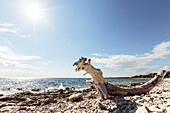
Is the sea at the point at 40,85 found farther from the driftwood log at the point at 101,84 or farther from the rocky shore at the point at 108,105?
the driftwood log at the point at 101,84

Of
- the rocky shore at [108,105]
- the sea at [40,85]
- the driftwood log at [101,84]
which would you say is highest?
the driftwood log at [101,84]

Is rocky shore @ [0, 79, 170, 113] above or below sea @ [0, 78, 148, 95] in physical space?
above

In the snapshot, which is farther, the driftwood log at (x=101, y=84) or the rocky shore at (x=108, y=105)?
the driftwood log at (x=101, y=84)

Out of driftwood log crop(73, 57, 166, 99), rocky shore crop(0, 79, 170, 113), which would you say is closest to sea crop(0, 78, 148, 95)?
rocky shore crop(0, 79, 170, 113)

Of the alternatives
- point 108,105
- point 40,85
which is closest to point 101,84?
point 108,105

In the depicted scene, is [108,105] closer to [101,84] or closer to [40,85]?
[101,84]

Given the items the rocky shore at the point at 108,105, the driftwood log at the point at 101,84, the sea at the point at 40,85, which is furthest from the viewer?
the sea at the point at 40,85

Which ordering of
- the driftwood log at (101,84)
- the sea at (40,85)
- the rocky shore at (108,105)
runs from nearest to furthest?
1. the rocky shore at (108,105)
2. the driftwood log at (101,84)
3. the sea at (40,85)

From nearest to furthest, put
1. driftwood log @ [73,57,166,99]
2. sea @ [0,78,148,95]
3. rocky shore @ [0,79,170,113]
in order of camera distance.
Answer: rocky shore @ [0,79,170,113] → driftwood log @ [73,57,166,99] → sea @ [0,78,148,95]

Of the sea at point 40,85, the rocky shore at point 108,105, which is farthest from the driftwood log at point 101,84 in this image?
the sea at point 40,85

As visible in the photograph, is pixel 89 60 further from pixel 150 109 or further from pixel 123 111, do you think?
pixel 150 109

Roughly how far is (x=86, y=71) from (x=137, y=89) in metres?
4.25

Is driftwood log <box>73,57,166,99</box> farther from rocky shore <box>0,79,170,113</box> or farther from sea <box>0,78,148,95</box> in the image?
sea <box>0,78,148,95</box>

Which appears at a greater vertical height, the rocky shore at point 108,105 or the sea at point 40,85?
the rocky shore at point 108,105
